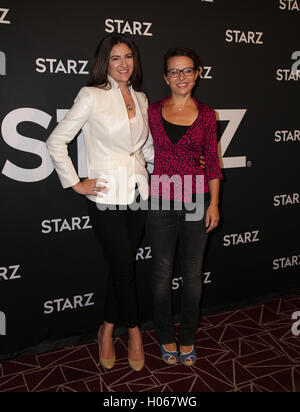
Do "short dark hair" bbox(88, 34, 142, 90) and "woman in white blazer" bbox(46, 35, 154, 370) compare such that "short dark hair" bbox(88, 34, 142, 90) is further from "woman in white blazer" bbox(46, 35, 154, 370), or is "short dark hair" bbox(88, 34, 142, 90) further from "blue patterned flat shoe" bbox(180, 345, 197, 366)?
"blue patterned flat shoe" bbox(180, 345, 197, 366)

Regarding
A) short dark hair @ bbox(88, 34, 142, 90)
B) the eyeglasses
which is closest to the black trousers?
short dark hair @ bbox(88, 34, 142, 90)

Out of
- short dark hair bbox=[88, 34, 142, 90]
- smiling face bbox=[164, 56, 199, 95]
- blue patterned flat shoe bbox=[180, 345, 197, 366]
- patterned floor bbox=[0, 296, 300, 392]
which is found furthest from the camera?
blue patterned flat shoe bbox=[180, 345, 197, 366]

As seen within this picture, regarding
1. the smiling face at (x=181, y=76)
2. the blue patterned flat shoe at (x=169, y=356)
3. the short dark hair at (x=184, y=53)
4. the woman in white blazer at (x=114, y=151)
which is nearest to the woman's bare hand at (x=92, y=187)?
the woman in white blazer at (x=114, y=151)

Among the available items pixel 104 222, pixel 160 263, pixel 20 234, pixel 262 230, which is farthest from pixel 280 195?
pixel 20 234

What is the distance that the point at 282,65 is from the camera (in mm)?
2971

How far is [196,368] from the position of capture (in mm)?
2350

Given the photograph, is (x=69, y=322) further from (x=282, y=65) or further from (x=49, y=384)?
(x=282, y=65)

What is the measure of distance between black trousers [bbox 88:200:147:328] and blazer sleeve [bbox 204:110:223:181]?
41 cm

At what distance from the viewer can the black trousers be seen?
2.11 m

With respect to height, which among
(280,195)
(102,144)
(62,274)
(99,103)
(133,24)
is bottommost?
(62,274)

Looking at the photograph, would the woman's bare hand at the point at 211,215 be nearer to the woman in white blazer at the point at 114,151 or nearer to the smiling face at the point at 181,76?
the woman in white blazer at the point at 114,151

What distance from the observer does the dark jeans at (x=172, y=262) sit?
7.25 feet

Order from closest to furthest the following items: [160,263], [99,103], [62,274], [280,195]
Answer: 1. [99,103]
2. [160,263]
3. [62,274]
4. [280,195]

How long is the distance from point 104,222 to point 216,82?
129 cm
